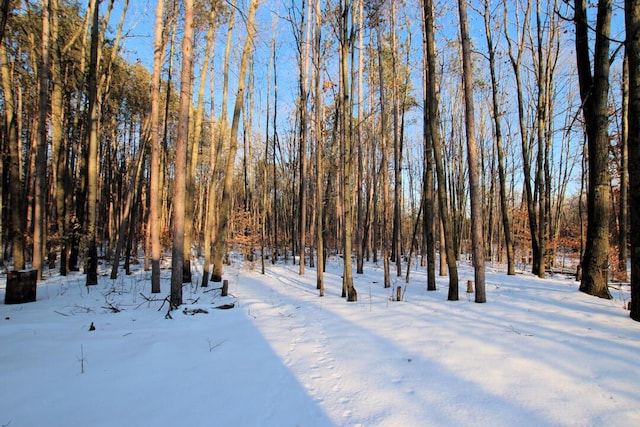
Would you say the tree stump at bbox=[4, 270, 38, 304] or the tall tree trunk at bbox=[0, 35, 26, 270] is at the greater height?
the tall tree trunk at bbox=[0, 35, 26, 270]

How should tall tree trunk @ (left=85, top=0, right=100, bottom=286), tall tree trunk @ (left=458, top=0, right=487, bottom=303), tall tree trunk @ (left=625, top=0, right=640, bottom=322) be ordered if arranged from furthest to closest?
tall tree trunk @ (left=85, top=0, right=100, bottom=286) → tall tree trunk @ (left=458, top=0, right=487, bottom=303) → tall tree trunk @ (left=625, top=0, right=640, bottom=322)

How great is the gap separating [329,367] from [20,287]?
7206 millimetres

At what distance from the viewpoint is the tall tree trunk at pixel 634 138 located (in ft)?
14.3

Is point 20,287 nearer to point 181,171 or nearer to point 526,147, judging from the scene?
point 181,171

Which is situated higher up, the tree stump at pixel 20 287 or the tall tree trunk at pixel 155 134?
the tall tree trunk at pixel 155 134

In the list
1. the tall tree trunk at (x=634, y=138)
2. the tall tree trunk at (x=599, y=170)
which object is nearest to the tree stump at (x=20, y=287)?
the tall tree trunk at (x=634, y=138)

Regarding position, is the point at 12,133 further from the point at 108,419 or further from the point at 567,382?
the point at 567,382

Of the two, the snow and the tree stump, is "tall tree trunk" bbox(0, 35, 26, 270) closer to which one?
the tree stump

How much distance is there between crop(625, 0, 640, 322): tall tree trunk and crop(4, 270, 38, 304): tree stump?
35.4 feet

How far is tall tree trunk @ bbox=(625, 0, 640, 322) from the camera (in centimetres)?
436

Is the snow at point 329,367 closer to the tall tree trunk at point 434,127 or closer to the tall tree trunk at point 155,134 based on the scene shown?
the tall tree trunk at point 434,127

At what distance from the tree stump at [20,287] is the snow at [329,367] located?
0.89 metres

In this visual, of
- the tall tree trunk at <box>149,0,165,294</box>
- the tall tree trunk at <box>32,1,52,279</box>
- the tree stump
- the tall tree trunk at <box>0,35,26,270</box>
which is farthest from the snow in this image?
the tall tree trunk at <box>0,35,26,270</box>

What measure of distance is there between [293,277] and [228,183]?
440 cm
